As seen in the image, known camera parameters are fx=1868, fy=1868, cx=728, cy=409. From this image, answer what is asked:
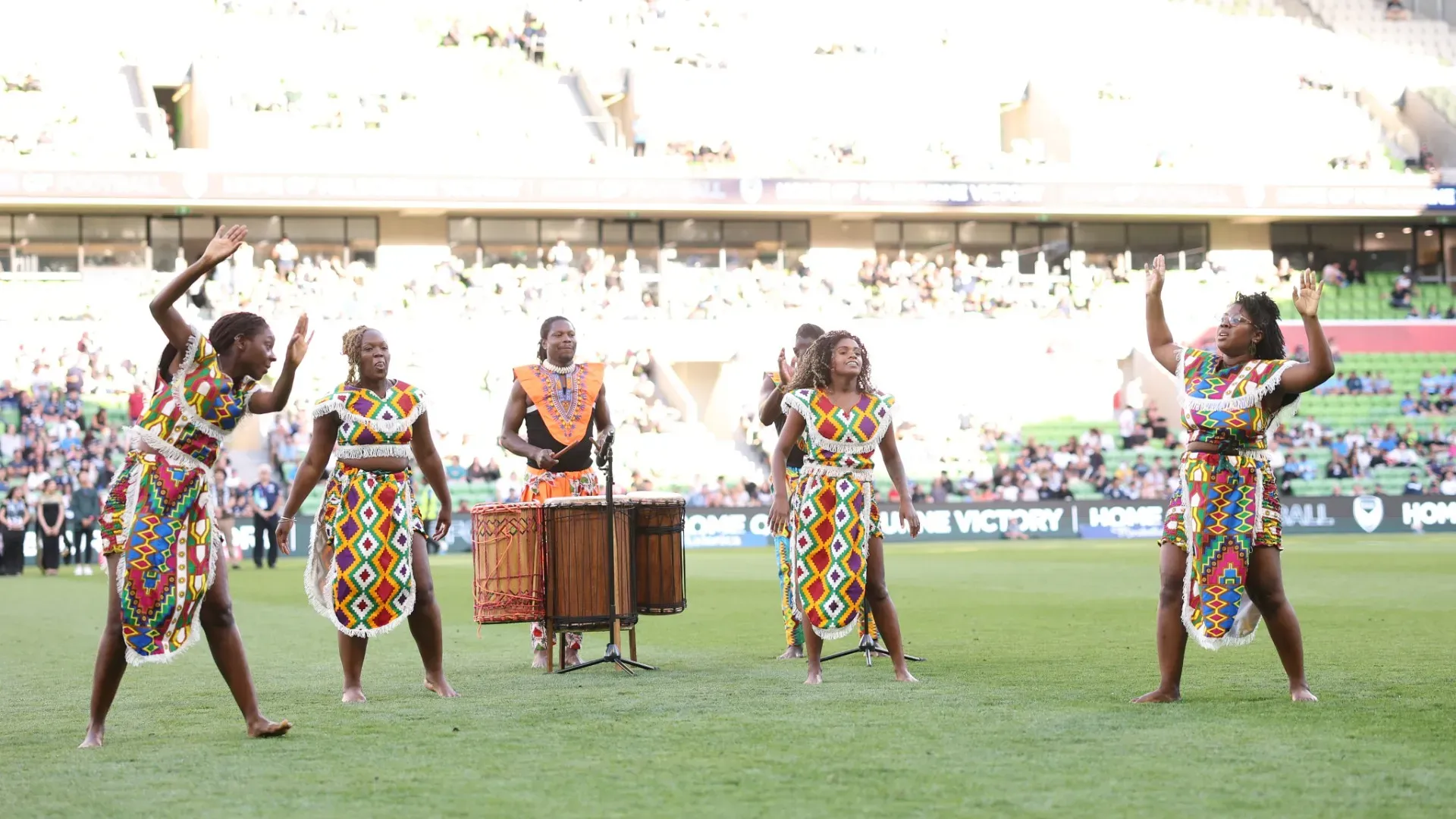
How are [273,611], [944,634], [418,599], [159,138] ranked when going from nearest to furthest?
[418,599] → [944,634] → [273,611] → [159,138]

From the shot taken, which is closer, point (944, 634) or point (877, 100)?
point (944, 634)

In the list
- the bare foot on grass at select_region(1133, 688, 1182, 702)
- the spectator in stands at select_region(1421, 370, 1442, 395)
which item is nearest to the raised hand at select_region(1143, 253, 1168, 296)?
the bare foot on grass at select_region(1133, 688, 1182, 702)

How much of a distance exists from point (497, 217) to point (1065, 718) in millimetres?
38200

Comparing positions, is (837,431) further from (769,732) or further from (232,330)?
(232,330)

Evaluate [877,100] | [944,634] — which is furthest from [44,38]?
[944,634]

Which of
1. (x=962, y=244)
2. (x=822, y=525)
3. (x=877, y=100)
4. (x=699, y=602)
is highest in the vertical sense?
(x=877, y=100)

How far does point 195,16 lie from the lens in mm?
46906

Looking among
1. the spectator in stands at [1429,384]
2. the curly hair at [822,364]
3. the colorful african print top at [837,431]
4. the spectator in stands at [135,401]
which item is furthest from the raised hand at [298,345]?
the spectator in stands at [1429,384]

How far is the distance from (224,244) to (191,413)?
84 cm

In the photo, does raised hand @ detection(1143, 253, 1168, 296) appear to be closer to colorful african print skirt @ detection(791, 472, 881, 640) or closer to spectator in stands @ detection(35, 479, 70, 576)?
colorful african print skirt @ detection(791, 472, 881, 640)

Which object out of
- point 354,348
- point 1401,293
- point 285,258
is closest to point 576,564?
point 354,348

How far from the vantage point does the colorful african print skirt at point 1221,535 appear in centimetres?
912

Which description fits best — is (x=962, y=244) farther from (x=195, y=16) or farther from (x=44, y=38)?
(x=44, y=38)

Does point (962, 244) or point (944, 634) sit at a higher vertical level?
point (962, 244)
